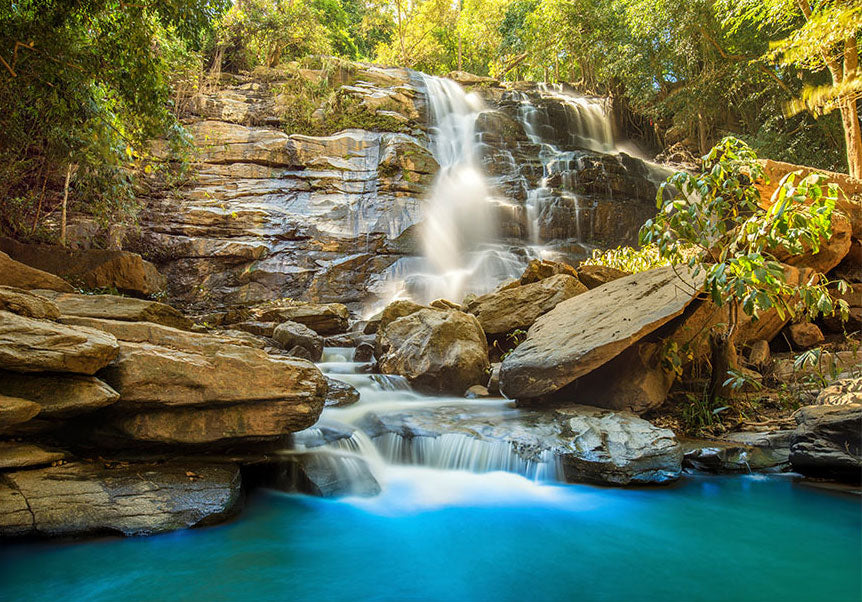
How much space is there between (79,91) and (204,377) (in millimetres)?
4996

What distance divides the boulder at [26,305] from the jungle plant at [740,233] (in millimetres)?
5293

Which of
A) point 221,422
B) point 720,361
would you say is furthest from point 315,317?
point 720,361

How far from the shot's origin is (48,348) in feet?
10.5

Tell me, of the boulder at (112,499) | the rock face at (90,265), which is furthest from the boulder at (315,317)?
the boulder at (112,499)

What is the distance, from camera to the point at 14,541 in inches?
120

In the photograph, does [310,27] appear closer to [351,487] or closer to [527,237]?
[527,237]

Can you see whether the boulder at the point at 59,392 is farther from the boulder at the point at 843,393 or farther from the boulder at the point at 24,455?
the boulder at the point at 843,393

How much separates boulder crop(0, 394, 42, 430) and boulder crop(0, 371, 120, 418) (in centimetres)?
8

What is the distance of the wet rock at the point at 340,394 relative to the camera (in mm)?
5613

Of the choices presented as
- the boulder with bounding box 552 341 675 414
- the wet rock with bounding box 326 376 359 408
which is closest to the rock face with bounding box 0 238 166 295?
the wet rock with bounding box 326 376 359 408

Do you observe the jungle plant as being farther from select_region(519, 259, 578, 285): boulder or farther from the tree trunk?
select_region(519, 259, 578, 285): boulder

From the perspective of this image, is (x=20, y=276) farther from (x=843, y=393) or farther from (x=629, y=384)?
(x=843, y=393)

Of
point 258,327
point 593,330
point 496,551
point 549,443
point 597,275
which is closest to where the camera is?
point 496,551

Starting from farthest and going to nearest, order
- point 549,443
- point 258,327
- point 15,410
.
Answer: point 258,327 → point 549,443 → point 15,410
